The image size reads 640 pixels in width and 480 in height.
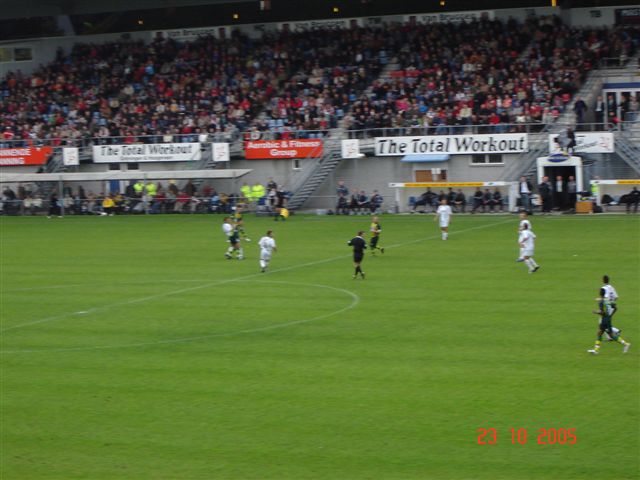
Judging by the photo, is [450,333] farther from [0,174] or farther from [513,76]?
[0,174]

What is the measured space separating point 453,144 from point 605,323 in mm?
37663

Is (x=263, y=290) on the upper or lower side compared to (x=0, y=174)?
lower

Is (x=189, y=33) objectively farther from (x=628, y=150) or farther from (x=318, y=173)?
(x=628, y=150)

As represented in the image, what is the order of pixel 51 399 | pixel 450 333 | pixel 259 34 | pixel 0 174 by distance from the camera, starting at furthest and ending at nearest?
pixel 259 34
pixel 0 174
pixel 450 333
pixel 51 399

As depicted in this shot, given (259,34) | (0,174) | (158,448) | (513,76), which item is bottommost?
(158,448)

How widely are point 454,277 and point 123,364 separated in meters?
14.5

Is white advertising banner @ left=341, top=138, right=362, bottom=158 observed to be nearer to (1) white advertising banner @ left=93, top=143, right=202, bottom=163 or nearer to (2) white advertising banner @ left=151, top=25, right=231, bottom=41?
(1) white advertising banner @ left=93, top=143, right=202, bottom=163

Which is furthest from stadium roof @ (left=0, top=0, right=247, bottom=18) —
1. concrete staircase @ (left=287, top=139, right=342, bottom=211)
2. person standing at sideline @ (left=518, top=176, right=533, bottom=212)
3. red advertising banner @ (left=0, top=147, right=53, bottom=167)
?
person standing at sideline @ (left=518, top=176, right=533, bottom=212)

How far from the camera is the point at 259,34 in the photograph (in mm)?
77625

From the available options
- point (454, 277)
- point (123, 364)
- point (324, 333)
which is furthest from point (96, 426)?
point (454, 277)

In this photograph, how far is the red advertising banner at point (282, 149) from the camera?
207 feet

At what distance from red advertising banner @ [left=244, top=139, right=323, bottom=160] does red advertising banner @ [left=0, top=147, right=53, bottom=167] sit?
52.5ft

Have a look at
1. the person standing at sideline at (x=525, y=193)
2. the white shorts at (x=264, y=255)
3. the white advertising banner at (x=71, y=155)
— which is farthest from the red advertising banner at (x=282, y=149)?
the white shorts at (x=264, y=255)

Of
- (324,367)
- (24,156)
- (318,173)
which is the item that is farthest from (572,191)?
(24,156)
